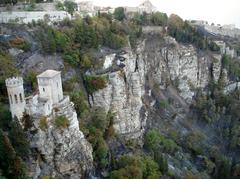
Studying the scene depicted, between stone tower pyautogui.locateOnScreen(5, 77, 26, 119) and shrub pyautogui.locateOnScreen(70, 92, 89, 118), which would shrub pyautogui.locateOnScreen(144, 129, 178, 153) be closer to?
shrub pyautogui.locateOnScreen(70, 92, 89, 118)

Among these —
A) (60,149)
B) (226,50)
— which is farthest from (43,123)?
(226,50)

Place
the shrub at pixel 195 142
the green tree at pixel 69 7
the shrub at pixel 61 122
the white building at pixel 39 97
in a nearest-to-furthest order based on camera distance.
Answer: the white building at pixel 39 97 < the shrub at pixel 61 122 < the shrub at pixel 195 142 < the green tree at pixel 69 7

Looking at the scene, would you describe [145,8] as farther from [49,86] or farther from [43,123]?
[43,123]

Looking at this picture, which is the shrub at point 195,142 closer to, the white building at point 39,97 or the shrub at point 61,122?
the shrub at point 61,122

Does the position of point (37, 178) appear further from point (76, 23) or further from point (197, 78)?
point (197, 78)

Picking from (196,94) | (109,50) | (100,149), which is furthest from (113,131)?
(196,94)

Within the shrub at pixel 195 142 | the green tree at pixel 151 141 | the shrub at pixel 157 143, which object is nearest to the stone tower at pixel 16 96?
the shrub at pixel 157 143

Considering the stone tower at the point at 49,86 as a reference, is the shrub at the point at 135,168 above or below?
below

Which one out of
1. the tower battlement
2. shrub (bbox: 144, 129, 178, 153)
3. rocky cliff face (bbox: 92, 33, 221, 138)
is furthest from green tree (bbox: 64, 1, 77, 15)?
the tower battlement
